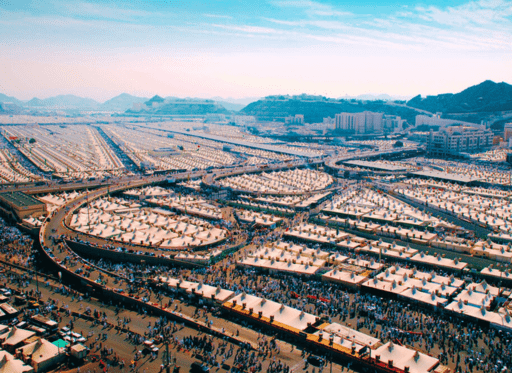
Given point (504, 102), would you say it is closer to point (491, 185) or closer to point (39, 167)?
point (491, 185)

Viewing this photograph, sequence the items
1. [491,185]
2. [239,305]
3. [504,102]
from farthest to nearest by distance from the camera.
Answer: [504,102]
[491,185]
[239,305]

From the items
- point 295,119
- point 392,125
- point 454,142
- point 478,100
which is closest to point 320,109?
point 295,119

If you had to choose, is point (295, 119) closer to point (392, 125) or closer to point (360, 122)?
point (360, 122)

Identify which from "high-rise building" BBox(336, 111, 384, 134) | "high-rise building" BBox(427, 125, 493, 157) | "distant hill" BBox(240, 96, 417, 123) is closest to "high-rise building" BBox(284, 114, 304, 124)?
"distant hill" BBox(240, 96, 417, 123)

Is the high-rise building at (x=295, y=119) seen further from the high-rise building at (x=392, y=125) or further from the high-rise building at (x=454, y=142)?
the high-rise building at (x=454, y=142)

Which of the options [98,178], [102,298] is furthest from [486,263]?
[98,178]

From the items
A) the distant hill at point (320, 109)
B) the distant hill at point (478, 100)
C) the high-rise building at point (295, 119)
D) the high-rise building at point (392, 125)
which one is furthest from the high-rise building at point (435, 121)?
the high-rise building at point (295, 119)
